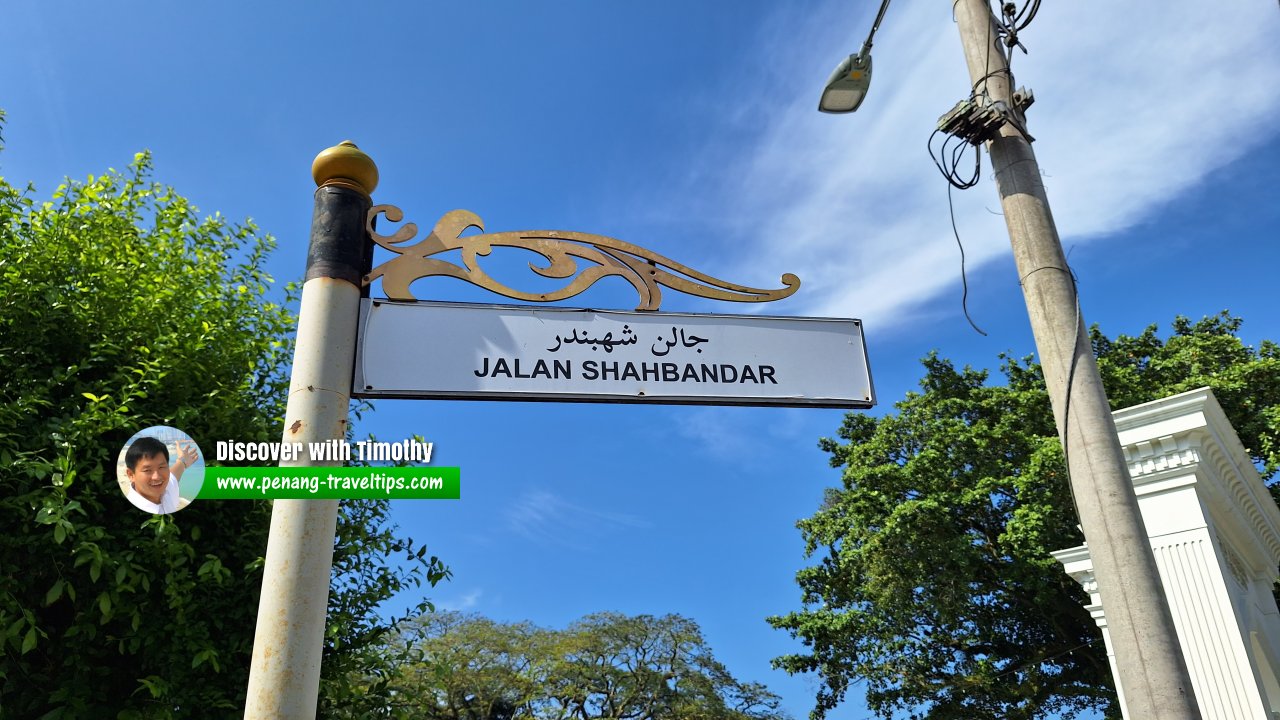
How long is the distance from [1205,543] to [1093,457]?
920cm

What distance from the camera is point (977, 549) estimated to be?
20.3 m

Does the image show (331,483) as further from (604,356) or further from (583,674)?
(583,674)

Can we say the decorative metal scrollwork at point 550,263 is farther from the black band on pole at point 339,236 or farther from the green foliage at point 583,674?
the green foliage at point 583,674

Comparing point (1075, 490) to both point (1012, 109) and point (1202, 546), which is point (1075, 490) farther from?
point (1202, 546)

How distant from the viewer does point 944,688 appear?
68.3ft

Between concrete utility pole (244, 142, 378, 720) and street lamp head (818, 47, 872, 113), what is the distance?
2.46 m

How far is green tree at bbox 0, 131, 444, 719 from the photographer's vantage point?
4.34 metres

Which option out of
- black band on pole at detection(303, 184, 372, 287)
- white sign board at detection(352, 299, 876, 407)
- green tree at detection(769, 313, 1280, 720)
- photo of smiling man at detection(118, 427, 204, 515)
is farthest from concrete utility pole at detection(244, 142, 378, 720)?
green tree at detection(769, 313, 1280, 720)

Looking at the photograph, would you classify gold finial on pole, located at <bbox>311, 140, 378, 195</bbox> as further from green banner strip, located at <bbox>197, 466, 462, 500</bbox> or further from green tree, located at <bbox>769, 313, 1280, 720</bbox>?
green tree, located at <bbox>769, 313, 1280, 720</bbox>

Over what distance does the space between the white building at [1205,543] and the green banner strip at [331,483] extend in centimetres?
874

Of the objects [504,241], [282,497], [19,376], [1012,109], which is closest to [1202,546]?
[1012,109]

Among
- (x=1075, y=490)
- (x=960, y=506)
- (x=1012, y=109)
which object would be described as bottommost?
(x=1075, y=490)

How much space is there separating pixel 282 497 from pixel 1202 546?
35.7 ft

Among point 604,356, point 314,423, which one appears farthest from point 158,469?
point 604,356
